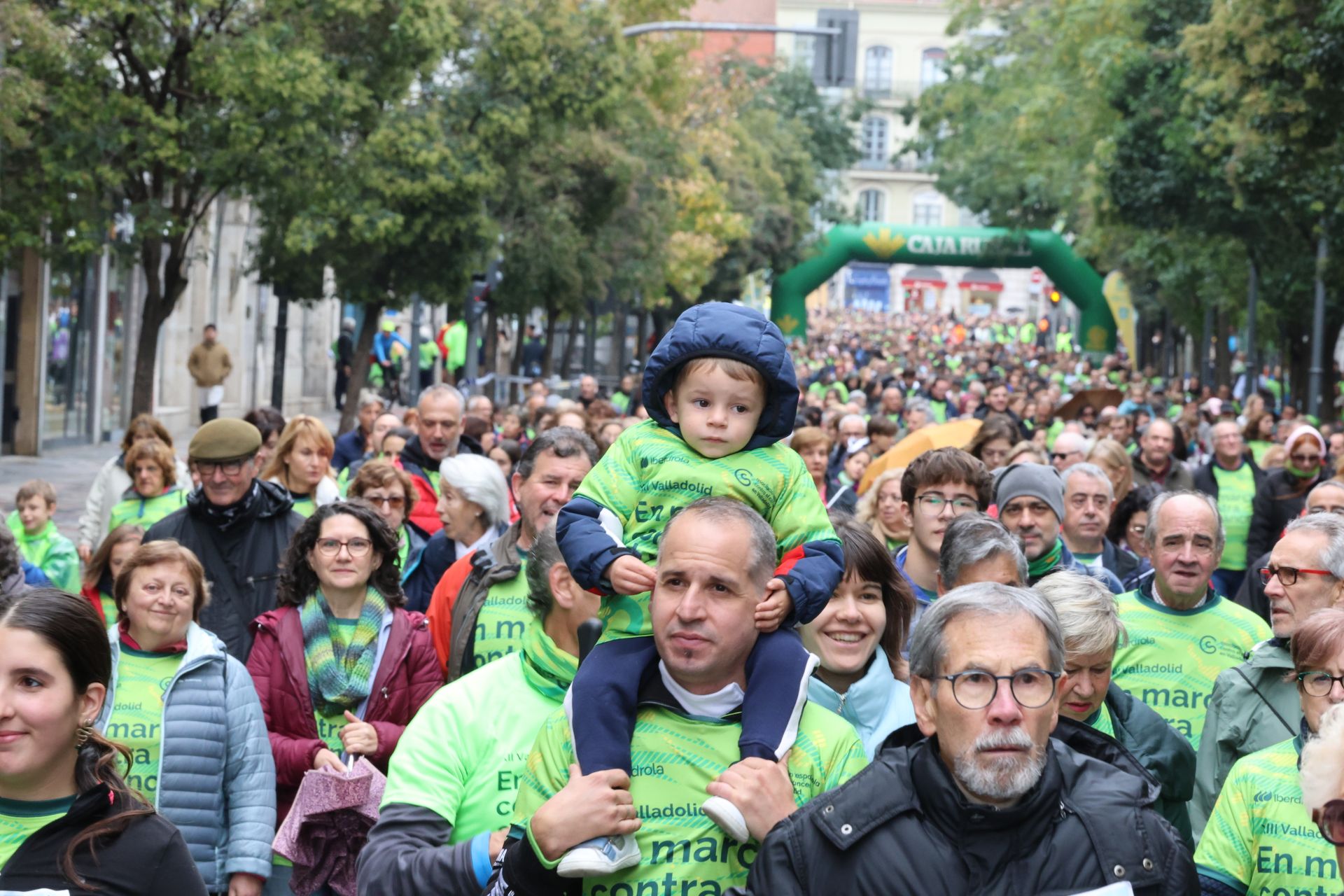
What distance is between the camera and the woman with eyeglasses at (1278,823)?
4.20 meters

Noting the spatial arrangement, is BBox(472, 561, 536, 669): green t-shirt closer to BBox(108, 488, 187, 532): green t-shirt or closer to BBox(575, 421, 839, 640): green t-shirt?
BBox(575, 421, 839, 640): green t-shirt

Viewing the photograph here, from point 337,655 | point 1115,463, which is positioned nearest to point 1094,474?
point 1115,463

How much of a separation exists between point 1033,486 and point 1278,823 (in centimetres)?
346

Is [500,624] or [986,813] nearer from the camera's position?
[986,813]

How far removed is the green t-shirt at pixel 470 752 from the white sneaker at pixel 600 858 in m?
0.59

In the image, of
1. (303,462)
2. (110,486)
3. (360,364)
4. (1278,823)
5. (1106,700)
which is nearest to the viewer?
(1278,823)

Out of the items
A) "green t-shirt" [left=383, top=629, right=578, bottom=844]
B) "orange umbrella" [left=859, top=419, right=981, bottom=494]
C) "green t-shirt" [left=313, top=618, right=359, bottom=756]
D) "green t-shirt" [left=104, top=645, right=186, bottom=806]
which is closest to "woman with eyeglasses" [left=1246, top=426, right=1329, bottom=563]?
"orange umbrella" [left=859, top=419, right=981, bottom=494]

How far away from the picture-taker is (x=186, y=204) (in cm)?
2033

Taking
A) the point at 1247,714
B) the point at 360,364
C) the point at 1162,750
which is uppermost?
the point at 360,364

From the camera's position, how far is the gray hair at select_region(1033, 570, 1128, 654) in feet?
16.8

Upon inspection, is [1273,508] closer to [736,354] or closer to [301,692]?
[301,692]

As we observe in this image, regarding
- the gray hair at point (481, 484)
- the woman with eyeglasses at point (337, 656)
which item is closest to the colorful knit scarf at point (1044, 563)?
the gray hair at point (481, 484)

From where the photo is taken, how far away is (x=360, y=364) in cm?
2691

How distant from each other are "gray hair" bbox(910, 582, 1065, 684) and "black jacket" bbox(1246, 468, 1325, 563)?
28.3ft
